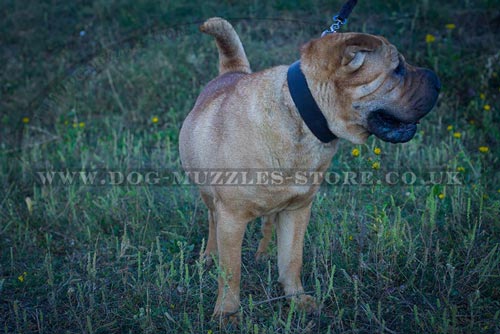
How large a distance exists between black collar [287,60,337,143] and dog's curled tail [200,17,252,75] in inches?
43.6

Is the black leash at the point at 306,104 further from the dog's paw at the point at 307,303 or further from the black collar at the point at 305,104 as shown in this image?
the dog's paw at the point at 307,303

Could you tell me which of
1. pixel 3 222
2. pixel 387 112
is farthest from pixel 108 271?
pixel 387 112

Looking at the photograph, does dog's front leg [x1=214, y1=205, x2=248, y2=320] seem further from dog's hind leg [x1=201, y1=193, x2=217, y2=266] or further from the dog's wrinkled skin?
dog's hind leg [x1=201, y1=193, x2=217, y2=266]

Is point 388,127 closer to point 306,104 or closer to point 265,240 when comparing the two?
point 306,104

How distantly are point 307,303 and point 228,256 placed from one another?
0.55m

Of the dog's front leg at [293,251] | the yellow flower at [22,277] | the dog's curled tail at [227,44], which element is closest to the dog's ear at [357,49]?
the dog's front leg at [293,251]

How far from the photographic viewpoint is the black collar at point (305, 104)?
2629mm

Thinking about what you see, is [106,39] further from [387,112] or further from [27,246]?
[387,112]

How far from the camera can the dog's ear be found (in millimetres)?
2494

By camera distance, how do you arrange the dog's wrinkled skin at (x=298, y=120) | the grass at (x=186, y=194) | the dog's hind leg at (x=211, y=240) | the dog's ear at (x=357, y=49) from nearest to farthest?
1. the dog's ear at (x=357, y=49)
2. the dog's wrinkled skin at (x=298, y=120)
3. the grass at (x=186, y=194)
4. the dog's hind leg at (x=211, y=240)

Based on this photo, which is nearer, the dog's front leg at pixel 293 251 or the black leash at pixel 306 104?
the black leash at pixel 306 104

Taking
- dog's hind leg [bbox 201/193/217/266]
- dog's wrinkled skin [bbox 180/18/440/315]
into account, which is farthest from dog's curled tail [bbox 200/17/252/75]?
dog's hind leg [bbox 201/193/217/266]

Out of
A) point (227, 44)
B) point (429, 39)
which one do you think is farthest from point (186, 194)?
point (429, 39)

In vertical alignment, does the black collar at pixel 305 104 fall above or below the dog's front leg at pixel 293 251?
above
